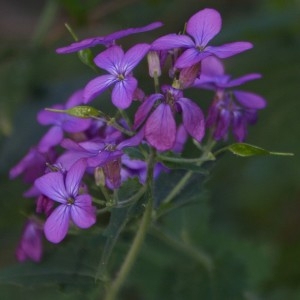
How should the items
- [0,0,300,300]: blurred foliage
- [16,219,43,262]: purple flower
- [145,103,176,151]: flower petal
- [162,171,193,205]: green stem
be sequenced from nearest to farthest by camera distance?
Result: 1. [145,103,176,151]: flower petal
2. [162,171,193,205]: green stem
3. [16,219,43,262]: purple flower
4. [0,0,300,300]: blurred foliage

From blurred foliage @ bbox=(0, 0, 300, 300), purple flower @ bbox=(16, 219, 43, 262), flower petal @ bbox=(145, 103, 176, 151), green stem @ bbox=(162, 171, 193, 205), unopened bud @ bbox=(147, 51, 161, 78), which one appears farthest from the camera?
blurred foliage @ bbox=(0, 0, 300, 300)

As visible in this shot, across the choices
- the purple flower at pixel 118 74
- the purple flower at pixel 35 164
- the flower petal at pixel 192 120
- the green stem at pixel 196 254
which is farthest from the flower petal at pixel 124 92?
the green stem at pixel 196 254

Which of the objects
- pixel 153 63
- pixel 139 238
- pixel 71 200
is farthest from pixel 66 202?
pixel 153 63

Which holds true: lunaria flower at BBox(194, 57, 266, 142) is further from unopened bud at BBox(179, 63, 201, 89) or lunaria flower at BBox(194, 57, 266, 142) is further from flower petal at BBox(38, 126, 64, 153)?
flower petal at BBox(38, 126, 64, 153)

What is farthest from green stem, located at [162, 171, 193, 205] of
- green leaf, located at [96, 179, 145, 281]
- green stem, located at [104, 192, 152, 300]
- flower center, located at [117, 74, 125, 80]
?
flower center, located at [117, 74, 125, 80]

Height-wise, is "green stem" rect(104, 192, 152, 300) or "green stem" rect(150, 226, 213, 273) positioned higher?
"green stem" rect(104, 192, 152, 300)

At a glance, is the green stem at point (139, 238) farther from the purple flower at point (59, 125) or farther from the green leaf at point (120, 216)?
the purple flower at point (59, 125)
